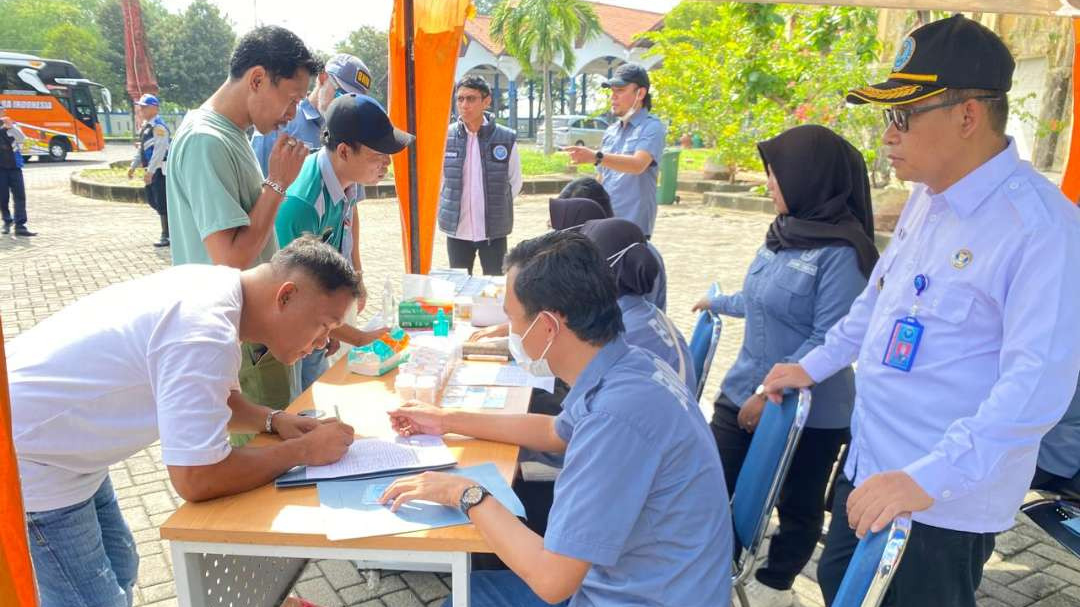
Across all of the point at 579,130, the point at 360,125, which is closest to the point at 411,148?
the point at 360,125

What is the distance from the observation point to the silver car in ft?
75.5

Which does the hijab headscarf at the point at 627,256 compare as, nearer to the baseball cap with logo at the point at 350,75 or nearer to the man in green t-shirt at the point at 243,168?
the man in green t-shirt at the point at 243,168

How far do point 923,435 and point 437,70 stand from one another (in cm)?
293

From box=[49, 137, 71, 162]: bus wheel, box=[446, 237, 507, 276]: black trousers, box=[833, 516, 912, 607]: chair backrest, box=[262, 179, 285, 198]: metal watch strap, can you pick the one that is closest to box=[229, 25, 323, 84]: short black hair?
box=[262, 179, 285, 198]: metal watch strap

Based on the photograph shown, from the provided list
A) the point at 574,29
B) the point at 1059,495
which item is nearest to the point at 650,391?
the point at 1059,495

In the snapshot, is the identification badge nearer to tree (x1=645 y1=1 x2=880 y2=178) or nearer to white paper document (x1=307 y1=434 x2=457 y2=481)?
white paper document (x1=307 y1=434 x2=457 y2=481)

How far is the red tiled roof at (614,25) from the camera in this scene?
31972 mm

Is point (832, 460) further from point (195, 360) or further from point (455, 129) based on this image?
point (455, 129)

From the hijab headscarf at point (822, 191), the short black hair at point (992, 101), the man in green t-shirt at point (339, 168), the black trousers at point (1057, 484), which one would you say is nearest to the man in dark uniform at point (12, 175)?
the man in green t-shirt at point (339, 168)

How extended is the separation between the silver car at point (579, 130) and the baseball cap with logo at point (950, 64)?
21.1 meters

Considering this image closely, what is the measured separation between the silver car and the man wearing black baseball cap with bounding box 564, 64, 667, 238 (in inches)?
692

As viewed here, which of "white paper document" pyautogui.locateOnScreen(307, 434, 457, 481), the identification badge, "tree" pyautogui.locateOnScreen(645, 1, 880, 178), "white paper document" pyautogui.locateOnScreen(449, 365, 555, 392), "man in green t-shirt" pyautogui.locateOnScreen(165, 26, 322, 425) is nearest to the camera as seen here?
the identification badge

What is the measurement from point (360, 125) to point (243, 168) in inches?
17.8

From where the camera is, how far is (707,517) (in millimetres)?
1368
